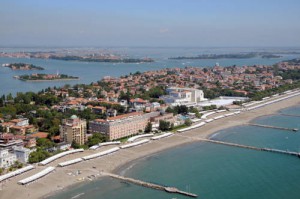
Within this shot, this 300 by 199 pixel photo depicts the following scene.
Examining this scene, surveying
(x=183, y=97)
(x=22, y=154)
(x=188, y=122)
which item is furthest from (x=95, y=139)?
(x=183, y=97)

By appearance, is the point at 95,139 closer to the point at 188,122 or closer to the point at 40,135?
the point at 40,135

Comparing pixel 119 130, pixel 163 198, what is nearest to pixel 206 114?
pixel 119 130

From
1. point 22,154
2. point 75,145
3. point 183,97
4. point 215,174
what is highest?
point 183,97

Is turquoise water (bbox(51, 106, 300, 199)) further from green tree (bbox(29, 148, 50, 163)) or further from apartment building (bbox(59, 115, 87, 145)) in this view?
apartment building (bbox(59, 115, 87, 145))

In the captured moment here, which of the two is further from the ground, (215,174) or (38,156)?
(38,156)

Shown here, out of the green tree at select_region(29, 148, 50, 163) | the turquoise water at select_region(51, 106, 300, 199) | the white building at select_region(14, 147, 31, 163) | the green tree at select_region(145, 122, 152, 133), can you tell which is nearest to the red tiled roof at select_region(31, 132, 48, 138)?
the green tree at select_region(29, 148, 50, 163)

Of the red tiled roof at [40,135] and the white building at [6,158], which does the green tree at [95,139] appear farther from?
the white building at [6,158]
